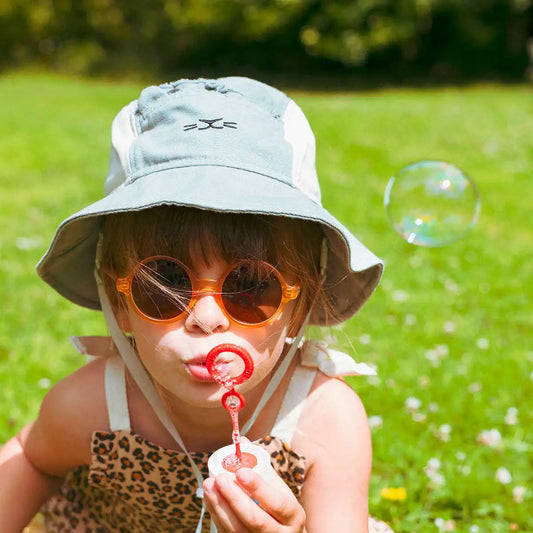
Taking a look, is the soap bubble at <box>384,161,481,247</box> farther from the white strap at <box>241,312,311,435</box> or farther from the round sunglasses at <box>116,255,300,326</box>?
the round sunglasses at <box>116,255,300,326</box>

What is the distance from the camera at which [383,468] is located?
272cm

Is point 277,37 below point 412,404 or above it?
below

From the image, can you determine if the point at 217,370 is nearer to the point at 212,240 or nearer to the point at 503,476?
the point at 212,240

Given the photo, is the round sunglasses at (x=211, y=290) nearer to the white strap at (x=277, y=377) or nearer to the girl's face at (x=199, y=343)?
the girl's face at (x=199, y=343)

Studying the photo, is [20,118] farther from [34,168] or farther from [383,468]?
[383,468]

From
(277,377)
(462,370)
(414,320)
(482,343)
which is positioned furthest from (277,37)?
(277,377)

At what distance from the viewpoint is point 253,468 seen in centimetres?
150

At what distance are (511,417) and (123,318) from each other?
69.0 inches

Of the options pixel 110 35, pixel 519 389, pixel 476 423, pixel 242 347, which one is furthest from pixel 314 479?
pixel 110 35

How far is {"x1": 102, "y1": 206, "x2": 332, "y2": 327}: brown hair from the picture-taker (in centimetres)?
168

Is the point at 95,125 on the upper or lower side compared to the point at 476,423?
lower

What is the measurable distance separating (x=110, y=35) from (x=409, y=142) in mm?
19710

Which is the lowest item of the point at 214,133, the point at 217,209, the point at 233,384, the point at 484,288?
the point at 484,288

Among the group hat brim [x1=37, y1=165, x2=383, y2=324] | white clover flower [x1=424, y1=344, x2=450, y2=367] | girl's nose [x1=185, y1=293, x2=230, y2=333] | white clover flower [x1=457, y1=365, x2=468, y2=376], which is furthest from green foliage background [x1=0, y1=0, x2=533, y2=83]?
girl's nose [x1=185, y1=293, x2=230, y2=333]
